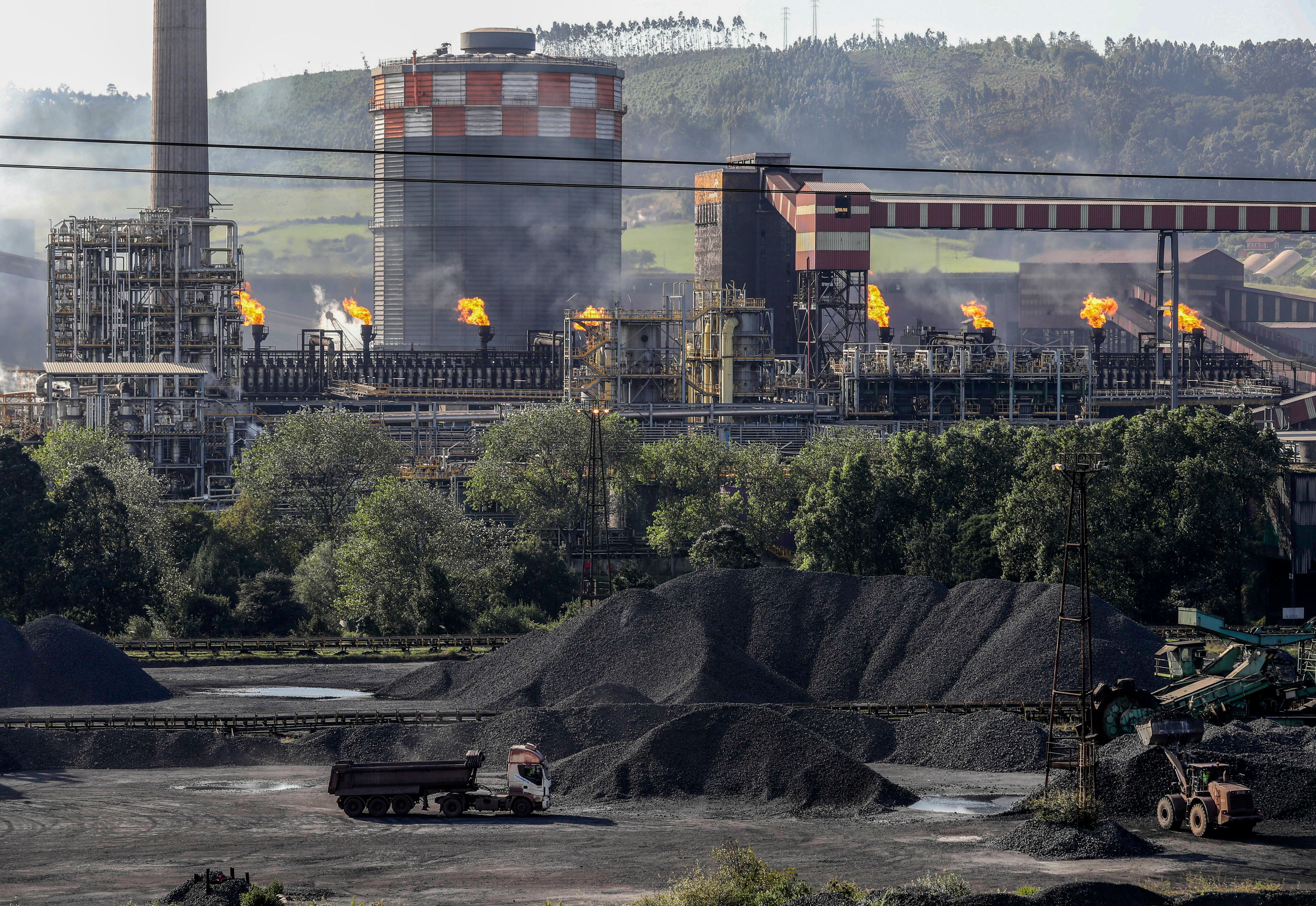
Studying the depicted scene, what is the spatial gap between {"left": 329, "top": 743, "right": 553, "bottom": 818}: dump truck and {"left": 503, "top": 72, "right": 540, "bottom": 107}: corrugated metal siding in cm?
9594

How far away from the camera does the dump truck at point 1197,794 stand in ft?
93.1

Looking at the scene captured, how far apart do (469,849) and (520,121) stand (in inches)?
3898

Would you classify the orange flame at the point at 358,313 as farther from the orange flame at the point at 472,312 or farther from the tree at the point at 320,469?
the tree at the point at 320,469

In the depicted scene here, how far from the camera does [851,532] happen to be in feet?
182

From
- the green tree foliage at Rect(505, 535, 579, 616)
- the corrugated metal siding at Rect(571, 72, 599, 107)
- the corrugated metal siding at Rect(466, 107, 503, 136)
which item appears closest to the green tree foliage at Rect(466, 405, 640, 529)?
the green tree foliage at Rect(505, 535, 579, 616)

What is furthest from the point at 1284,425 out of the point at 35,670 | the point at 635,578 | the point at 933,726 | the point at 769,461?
the point at 35,670

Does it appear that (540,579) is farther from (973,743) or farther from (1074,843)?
(1074,843)

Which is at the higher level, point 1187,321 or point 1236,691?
point 1187,321

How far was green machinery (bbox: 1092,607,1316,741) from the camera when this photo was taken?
3438cm

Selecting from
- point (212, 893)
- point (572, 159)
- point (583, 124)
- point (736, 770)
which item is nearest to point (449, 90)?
point (583, 124)

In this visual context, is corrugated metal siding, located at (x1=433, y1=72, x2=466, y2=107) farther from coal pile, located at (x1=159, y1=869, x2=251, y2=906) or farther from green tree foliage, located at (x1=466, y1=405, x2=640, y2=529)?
coal pile, located at (x1=159, y1=869, x2=251, y2=906)

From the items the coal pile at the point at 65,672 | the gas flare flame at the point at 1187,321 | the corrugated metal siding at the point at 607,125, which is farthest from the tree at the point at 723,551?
the corrugated metal siding at the point at 607,125

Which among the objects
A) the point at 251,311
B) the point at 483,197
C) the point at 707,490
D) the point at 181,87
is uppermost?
the point at 181,87

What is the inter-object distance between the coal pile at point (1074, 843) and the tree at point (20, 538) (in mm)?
34203
